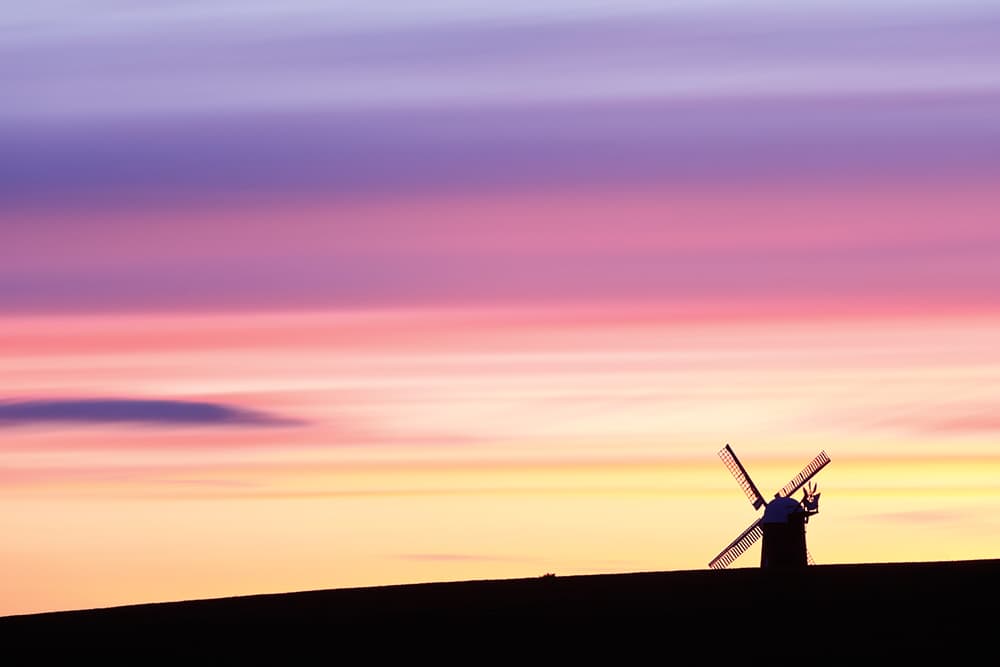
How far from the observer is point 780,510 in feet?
388

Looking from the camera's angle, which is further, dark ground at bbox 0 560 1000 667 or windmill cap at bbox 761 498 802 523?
windmill cap at bbox 761 498 802 523

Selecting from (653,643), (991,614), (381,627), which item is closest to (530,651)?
(653,643)

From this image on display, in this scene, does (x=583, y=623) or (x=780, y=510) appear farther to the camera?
(x=780, y=510)

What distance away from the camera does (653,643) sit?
60188mm

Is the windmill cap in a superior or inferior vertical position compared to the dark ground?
superior

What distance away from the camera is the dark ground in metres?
58.1

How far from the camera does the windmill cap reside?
11781 centimetres

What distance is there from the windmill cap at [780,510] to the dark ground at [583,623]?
35653 millimetres

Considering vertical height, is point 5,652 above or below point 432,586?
below

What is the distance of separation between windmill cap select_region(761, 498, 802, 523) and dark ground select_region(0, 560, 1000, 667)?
3565 cm

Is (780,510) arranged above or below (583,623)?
above

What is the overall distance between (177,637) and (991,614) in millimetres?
25568

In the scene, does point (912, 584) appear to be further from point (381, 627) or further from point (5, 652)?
point (5, 652)

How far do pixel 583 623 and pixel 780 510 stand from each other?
5470 centimetres
